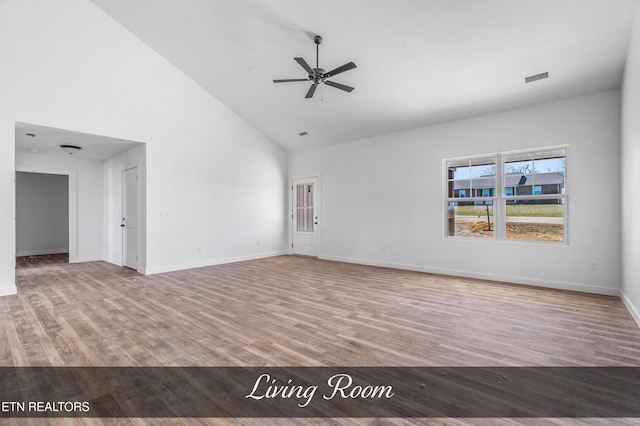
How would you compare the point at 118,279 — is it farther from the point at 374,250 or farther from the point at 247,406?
the point at 374,250

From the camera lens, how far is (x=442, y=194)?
5.70 m

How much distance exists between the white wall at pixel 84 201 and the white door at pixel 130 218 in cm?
144

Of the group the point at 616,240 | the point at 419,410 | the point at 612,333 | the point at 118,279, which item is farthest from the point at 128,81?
the point at 616,240

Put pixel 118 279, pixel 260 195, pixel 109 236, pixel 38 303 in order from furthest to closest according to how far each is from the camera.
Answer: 1. pixel 260 195
2. pixel 109 236
3. pixel 118 279
4. pixel 38 303

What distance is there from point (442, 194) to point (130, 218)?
655 cm

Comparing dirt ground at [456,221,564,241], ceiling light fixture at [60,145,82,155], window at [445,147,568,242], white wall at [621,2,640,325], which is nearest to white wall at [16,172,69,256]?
ceiling light fixture at [60,145,82,155]

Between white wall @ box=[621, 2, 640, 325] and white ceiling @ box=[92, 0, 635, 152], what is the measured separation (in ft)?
1.17

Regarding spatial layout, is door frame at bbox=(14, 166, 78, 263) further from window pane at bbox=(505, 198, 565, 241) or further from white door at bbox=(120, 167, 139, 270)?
window pane at bbox=(505, 198, 565, 241)

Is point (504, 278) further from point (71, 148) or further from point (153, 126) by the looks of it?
point (71, 148)

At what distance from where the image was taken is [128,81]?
5.31 metres

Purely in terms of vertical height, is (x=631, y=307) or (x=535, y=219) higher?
(x=535, y=219)

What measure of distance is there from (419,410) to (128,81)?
653 cm

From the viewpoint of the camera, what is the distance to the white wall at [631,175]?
10.0ft

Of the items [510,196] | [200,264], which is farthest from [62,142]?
[510,196]
